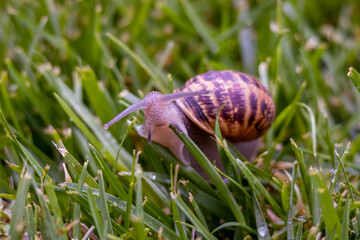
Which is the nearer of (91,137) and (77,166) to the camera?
(77,166)

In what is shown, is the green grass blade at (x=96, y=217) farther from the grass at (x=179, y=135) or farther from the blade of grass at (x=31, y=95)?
the blade of grass at (x=31, y=95)

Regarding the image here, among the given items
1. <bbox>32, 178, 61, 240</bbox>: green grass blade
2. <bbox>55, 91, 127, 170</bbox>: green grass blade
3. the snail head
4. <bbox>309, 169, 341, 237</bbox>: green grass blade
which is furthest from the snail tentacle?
<bbox>309, 169, 341, 237</bbox>: green grass blade

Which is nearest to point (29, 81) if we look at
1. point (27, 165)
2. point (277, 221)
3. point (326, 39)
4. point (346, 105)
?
point (27, 165)

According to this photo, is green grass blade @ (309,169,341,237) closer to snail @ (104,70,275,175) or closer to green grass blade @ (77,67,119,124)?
snail @ (104,70,275,175)

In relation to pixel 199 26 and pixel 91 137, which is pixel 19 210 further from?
pixel 199 26

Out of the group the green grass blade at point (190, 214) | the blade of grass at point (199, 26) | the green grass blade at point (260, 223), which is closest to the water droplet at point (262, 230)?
the green grass blade at point (260, 223)

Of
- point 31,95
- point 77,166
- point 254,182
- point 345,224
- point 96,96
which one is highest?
point 31,95

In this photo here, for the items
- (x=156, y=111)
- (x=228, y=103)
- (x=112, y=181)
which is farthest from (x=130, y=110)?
(x=228, y=103)
